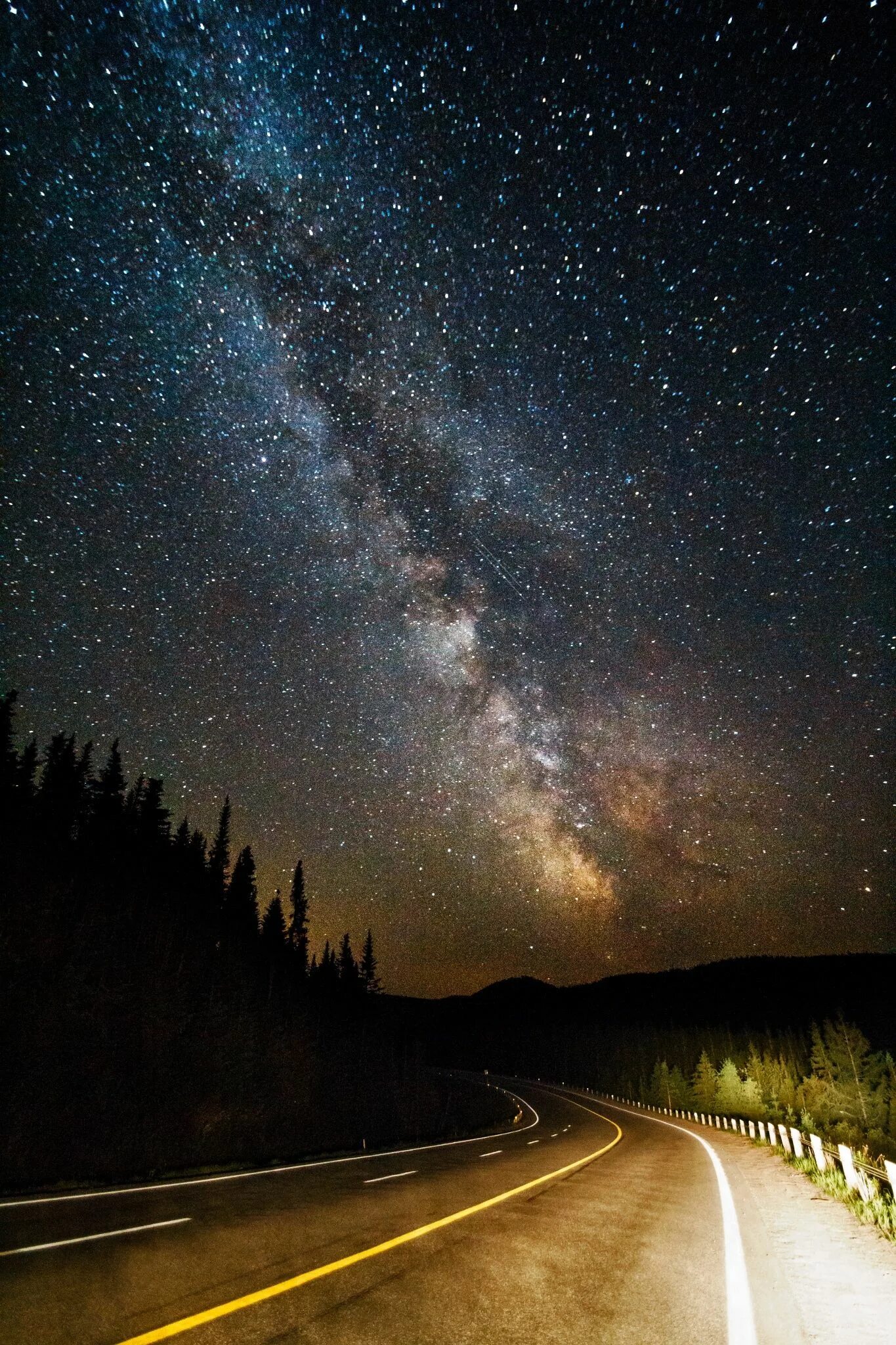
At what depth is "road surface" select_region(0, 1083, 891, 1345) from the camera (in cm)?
454

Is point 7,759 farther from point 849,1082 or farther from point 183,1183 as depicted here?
point 849,1082

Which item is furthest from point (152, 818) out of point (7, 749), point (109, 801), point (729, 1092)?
point (729, 1092)

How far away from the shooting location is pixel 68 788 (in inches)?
2569

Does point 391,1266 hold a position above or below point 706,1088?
above

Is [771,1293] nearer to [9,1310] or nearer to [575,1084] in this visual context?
[9,1310]

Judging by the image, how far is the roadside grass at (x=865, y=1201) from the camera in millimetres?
8432

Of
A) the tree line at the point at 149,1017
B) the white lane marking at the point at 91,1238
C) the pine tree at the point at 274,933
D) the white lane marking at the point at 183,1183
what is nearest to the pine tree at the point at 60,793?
the tree line at the point at 149,1017

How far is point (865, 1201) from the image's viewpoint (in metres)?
9.79

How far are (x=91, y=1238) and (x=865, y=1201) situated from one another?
9815 mm

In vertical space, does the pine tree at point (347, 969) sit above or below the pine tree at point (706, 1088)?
above

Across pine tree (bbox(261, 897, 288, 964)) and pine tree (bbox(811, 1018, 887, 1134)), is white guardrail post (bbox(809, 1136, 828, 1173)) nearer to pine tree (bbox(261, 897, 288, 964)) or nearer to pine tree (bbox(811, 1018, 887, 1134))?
pine tree (bbox(811, 1018, 887, 1134))

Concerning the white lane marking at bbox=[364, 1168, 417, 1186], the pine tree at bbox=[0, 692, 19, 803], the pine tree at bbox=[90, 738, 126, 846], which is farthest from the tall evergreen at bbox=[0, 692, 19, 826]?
the white lane marking at bbox=[364, 1168, 417, 1186]

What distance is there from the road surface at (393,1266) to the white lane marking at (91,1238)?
37mm

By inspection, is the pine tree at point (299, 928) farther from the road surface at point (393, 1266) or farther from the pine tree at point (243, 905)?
the road surface at point (393, 1266)
